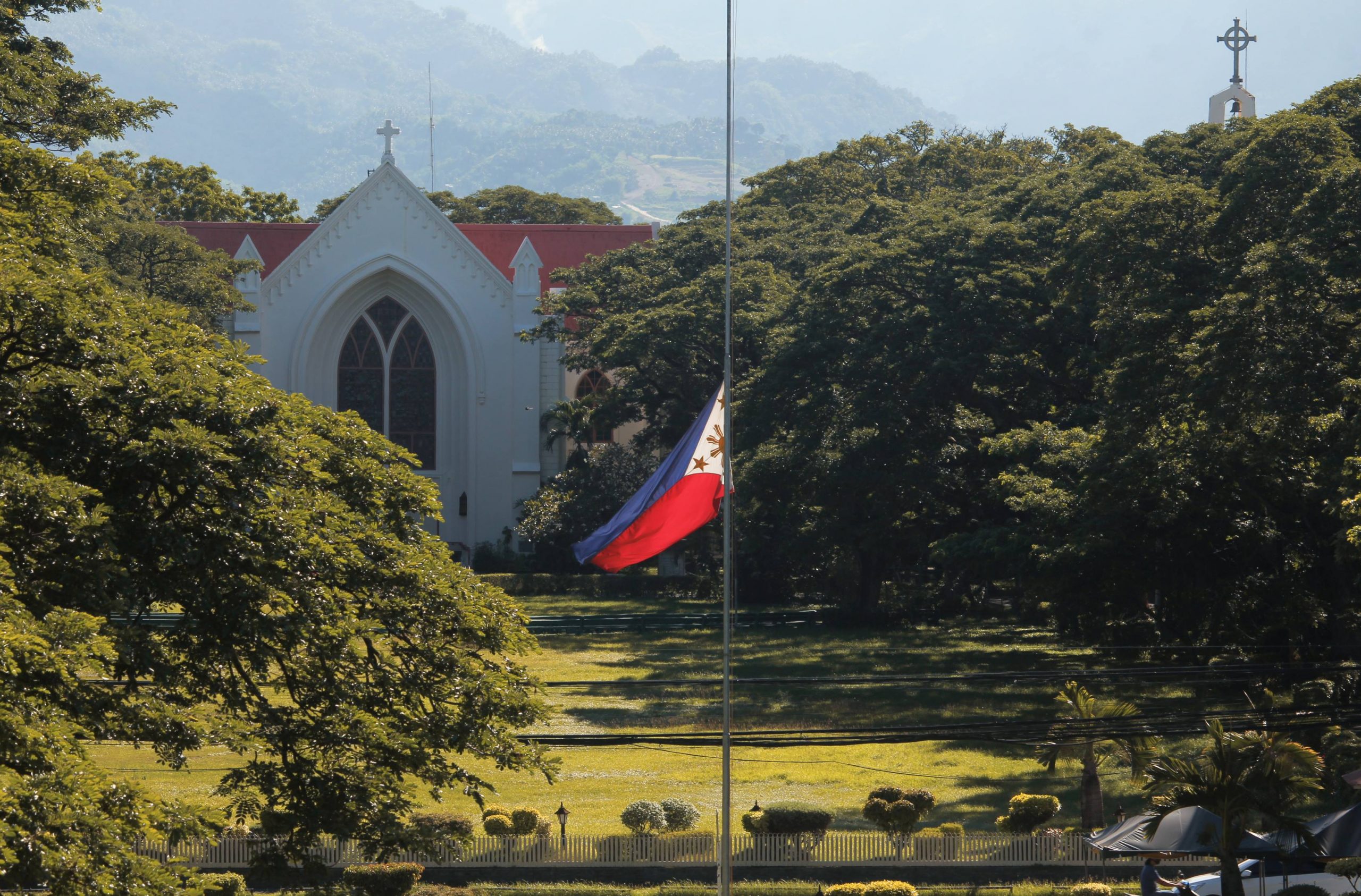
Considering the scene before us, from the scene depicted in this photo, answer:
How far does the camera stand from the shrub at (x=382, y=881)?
60.2ft

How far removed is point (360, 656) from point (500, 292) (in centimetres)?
4895

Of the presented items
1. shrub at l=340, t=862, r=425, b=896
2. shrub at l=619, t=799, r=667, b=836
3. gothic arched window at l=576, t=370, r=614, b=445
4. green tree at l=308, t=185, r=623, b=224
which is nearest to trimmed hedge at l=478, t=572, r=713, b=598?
gothic arched window at l=576, t=370, r=614, b=445

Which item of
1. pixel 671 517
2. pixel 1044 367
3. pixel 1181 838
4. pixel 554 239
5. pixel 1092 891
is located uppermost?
pixel 554 239

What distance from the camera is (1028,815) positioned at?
803 inches

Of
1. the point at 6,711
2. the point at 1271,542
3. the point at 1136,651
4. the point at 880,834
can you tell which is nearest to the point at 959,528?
the point at 1136,651

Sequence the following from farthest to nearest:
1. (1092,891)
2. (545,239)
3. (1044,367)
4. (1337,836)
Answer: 1. (545,239)
2. (1044,367)
3. (1092,891)
4. (1337,836)

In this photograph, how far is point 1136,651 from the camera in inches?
1313

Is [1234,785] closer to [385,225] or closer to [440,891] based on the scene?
[440,891]

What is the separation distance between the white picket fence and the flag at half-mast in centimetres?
597

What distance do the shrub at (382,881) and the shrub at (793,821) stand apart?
510 centimetres

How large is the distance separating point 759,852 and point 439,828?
640cm

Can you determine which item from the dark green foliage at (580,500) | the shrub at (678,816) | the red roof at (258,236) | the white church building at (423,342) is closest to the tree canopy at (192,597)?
the shrub at (678,816)

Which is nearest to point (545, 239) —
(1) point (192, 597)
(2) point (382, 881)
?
(2) point (382, 881)

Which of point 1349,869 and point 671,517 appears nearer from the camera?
point 671,517
